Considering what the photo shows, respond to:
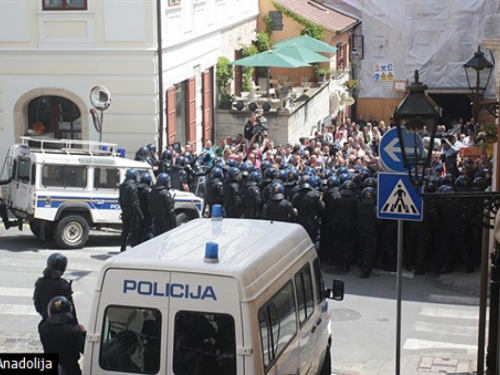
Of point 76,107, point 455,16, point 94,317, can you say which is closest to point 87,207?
point 76,107

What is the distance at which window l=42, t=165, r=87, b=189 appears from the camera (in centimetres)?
1864

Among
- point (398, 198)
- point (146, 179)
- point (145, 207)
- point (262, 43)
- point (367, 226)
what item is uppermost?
point (262, 43)

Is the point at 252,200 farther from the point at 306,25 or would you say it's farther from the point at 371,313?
the point at 306,25

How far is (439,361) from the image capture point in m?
13.3

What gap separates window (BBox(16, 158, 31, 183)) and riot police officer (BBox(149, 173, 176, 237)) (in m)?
2.36

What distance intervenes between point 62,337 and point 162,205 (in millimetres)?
8436

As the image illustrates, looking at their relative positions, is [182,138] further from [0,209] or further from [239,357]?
[239,357]

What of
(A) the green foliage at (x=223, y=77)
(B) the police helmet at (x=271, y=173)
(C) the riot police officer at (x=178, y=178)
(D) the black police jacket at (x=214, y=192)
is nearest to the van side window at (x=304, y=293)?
(B) the police helmet at (x=271, y=173)

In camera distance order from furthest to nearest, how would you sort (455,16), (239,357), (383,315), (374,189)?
(455,16), (374,189), (383,315), (239,357)

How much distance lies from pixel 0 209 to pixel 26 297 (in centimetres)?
387

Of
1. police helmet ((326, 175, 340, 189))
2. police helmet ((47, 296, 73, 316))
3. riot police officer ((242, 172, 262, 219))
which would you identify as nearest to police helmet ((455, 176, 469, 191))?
police helmet ((326, 175, 340, 189))

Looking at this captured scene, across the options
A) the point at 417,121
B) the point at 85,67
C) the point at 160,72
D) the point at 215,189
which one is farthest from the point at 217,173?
the point at 417,121

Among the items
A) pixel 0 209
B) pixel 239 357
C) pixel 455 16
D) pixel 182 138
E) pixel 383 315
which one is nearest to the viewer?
pixel 239 357

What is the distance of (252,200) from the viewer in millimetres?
18906
